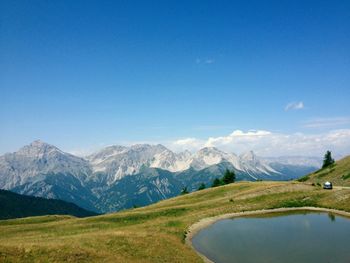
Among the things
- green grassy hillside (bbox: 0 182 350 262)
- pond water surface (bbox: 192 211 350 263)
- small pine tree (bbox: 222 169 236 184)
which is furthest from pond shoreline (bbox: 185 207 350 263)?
small pine tree (bbox: 222 169 236 184)

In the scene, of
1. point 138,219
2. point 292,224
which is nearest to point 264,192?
point 292,224

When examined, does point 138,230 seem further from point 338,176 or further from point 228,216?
point 338,176

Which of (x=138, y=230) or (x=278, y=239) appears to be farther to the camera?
(x=138, y=230)

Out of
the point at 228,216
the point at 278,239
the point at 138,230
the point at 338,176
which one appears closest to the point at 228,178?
the point at 338,176

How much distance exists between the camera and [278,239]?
4369cm

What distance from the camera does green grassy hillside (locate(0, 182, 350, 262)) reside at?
32.7m

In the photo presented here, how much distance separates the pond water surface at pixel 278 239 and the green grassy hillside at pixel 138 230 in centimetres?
403

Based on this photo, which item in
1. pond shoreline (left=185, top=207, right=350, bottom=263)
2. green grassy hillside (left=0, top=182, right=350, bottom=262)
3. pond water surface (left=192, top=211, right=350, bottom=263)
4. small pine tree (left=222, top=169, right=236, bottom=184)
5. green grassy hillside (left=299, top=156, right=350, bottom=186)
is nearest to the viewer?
green grassy hillside (left=0, top=182, right=350, bottom=262)

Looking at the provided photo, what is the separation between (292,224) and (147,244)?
2678 centimetres

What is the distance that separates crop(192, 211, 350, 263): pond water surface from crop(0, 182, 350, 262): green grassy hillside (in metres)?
4.03

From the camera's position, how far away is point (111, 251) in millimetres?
36531

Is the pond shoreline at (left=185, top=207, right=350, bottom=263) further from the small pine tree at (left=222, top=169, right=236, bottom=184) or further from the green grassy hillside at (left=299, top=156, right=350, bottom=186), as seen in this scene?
the small pine tree at (left=222, top=169, right=236, bottom=184)

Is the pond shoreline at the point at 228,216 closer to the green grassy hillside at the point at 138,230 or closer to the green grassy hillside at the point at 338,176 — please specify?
the green grassy hillside at the point at 138,230

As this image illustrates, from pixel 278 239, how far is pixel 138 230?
22074 mm
